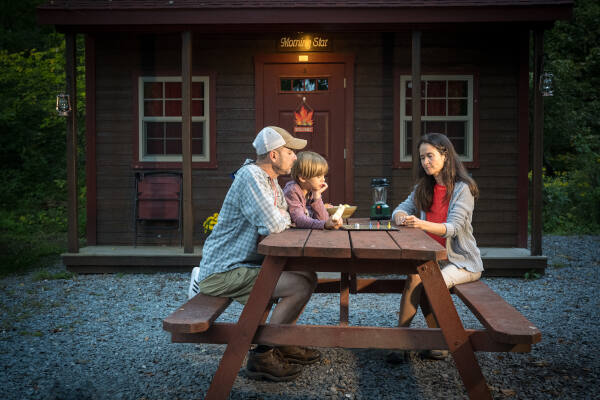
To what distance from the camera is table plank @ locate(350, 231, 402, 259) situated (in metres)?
2.44

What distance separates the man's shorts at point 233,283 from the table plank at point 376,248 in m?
0.64

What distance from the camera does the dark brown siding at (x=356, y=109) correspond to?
775 cm

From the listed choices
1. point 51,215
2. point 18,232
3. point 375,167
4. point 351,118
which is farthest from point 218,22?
point 51,215

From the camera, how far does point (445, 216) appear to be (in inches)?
141

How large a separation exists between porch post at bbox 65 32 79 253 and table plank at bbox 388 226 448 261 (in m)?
5.29

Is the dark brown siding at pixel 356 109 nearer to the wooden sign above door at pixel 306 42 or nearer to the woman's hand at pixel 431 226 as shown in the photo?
the wooden sign above door at pixel 306 42

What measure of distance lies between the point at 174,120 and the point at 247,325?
230 inches

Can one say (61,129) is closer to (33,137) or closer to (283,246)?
(33,137)

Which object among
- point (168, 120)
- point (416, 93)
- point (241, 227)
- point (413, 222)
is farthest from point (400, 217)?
point (168, 120)

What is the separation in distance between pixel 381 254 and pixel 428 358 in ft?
5.01

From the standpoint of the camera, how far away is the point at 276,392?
3.07 meters

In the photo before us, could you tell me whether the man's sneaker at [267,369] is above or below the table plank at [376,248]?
below

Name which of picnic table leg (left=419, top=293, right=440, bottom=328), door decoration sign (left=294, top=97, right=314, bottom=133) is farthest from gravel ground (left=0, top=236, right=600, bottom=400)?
door decoration sign (left=294, top=97, right=314, bottom=133)

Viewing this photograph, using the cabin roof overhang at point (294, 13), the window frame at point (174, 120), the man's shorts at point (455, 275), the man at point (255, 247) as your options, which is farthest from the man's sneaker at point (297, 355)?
the window frame at point (174, 120)
